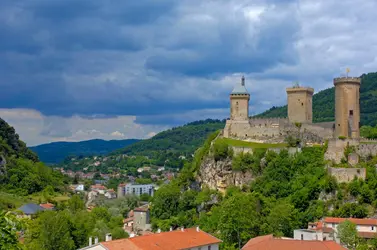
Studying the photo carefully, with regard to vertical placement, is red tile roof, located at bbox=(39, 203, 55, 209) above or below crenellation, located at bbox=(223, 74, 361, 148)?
below

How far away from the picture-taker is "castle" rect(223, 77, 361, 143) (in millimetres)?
72250

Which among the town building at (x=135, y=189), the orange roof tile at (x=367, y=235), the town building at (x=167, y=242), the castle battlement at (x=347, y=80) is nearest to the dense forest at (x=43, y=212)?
the town building at (x=167, y=242)

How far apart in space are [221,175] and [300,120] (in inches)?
536

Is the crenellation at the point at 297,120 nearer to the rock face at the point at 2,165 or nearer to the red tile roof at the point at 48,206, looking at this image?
the red tile roof at the point at 48,206

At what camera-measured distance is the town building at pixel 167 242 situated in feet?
137

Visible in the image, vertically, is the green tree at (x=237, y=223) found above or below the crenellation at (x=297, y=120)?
below

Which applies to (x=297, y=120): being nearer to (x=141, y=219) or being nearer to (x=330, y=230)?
(x=330, y=230)

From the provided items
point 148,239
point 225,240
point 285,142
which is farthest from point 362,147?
point 148,239

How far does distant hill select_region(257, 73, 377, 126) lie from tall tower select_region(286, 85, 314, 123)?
55198 millimetres

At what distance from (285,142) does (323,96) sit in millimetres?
96410

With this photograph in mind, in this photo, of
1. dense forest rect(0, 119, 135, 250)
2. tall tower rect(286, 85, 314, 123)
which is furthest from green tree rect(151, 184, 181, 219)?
tall tower rect(286, 85, 314, 123)

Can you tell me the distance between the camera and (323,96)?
548 ft

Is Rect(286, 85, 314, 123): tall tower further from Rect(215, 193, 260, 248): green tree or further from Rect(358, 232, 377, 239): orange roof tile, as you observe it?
Rect(358, 232, 377, 239): orange roof tile

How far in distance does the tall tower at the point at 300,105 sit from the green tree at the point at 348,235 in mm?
26776
